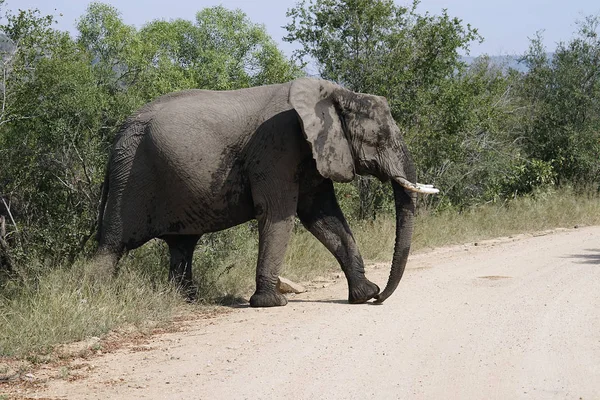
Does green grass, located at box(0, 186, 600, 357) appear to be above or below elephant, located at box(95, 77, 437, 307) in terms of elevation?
below

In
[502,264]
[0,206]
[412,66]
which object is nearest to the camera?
[0,206]

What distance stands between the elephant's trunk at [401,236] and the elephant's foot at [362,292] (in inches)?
4.2

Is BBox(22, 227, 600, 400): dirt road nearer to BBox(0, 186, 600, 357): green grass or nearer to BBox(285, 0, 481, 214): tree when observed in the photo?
BBox(0, 186, 600, 357): green grass

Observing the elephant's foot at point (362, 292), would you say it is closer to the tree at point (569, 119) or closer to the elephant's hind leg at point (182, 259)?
the elephant's hind leg at point (182, 259)

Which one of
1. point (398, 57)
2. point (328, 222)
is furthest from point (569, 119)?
point (328, 222)

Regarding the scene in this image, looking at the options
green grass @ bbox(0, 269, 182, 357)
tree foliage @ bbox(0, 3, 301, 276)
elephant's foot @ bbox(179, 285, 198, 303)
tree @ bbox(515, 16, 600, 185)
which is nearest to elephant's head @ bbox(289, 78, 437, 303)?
elephant's foot @ bbox(179, 285, 198, 303)

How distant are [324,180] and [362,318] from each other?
210cm

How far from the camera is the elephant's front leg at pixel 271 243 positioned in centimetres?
1052

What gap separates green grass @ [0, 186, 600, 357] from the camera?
880cm

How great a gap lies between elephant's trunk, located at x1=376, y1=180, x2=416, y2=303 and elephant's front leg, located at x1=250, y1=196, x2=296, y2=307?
1184 mm

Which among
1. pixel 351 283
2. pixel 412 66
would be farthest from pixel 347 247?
pixel 412 66

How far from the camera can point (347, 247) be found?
1117cm

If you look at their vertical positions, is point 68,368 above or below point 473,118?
below

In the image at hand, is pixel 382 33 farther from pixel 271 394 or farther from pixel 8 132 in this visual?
pixel 271 394
